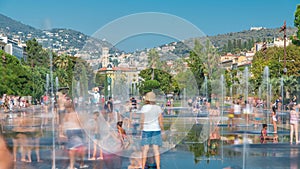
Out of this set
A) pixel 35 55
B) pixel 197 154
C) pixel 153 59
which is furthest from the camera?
pixel 35 55

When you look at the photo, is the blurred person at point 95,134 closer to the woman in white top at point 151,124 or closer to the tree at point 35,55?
the woman in white top at point 151,124

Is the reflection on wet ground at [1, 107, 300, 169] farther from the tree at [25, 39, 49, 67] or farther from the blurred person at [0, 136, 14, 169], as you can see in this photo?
the tree at [25, 39, 49, 67]

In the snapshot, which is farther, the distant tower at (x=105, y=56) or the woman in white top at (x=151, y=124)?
the distant tower at (x=105, y=56)

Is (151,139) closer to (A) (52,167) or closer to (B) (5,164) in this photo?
(A) (52,167)

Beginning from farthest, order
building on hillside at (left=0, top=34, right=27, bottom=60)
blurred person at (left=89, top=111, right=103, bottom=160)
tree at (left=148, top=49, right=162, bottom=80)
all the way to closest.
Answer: building on hillside at (left=0, top=34, right=27, bottom=60) < tree at (left=148, top=49, right=162, bottom=80) < blurred person at (left=89, top=111, right=103, bottom=160)

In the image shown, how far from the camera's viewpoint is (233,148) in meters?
12.9

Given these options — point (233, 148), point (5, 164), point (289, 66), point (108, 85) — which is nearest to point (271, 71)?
point (289, 66)

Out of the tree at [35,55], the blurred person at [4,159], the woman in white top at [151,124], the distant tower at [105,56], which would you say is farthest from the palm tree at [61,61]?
the blurred person at [4,159]

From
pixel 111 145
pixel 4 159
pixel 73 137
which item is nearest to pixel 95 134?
pixel 111 145

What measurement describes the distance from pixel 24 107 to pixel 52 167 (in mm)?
40613

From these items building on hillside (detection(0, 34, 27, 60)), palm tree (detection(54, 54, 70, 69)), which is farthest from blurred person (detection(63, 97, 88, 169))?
building on hillside (detection(0, 34, 27, 60))

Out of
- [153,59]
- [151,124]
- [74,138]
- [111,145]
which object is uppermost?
[153,59]

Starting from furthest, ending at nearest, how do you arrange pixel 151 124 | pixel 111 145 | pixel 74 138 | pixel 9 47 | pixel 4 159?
pixel 9 47 < pixel 111 145 < pixel 74 138 < pixel 151 124 < pixel 4 159

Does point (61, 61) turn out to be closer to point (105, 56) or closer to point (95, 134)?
point (105, 56)
